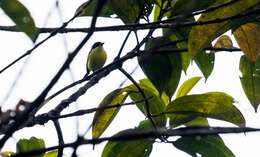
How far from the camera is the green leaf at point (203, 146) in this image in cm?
141

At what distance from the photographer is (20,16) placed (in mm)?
991

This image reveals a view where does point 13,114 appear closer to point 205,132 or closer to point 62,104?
point 62,104

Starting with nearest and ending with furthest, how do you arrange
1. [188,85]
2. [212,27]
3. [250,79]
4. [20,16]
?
[20,16] < [212,27] < [250,79] < [188,85]

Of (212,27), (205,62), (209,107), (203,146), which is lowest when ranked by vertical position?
(203,146)

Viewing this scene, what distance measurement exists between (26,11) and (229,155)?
A: 0.90 meters

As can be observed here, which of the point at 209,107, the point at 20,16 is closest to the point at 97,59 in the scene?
the point at 209,107

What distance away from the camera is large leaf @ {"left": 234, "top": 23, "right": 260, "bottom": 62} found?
1.44m

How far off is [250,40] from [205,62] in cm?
19

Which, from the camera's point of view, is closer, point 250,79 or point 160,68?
point 160,68

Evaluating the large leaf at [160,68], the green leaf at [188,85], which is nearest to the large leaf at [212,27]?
the large leaf at [160,68]

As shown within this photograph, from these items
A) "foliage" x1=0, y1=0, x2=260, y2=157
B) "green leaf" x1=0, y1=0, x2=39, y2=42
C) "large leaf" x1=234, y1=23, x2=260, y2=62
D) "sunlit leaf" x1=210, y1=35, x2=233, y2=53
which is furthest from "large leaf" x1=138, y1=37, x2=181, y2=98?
"green leaf" x1=0, y1=0, x2=39, y2=42

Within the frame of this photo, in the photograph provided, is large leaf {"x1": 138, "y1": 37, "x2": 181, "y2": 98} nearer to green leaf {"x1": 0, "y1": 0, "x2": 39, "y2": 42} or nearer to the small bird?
green leaf {"x1": 0, "y1": 0, "x2": 39, "y2": 42}

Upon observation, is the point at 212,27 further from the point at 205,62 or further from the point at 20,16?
the point at 20,16

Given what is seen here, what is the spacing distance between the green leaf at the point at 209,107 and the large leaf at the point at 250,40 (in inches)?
7.0
